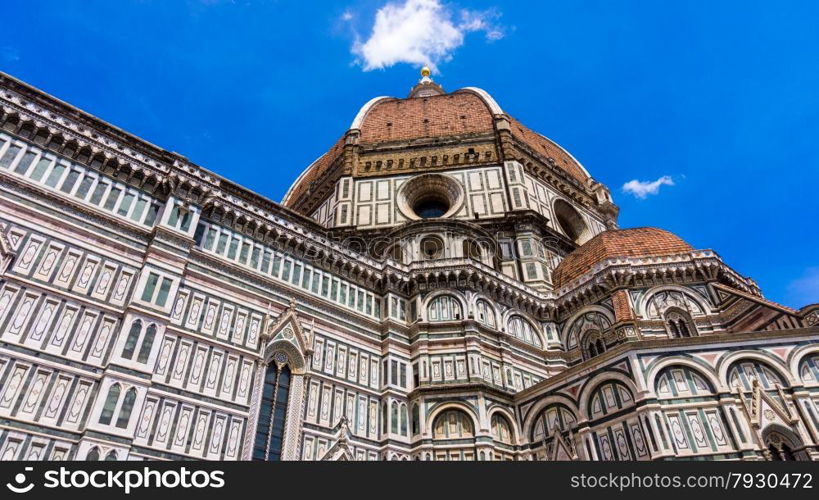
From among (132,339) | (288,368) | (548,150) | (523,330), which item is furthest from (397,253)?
(548,150)

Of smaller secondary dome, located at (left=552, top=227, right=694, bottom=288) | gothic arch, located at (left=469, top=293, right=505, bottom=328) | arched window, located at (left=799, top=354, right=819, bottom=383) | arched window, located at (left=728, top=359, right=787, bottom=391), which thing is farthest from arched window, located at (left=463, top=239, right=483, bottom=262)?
arched window, located at (left=799, top=354, right=819, bottom=383)

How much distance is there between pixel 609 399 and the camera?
20.0 m

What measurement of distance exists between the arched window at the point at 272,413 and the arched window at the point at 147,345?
441 cm

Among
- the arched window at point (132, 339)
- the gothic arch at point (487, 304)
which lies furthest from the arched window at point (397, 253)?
the arched window at point (132, 339)

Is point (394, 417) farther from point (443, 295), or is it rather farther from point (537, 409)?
point (443, 295)

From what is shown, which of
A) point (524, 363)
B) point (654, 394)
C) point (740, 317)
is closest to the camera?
point (654, 394)

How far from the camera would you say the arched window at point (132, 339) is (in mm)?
16658

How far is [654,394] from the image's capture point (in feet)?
60.9

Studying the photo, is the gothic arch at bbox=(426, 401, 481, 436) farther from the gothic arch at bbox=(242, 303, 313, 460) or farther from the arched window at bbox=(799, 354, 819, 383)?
the arched window at bbox=(799, 354, 819, 383)

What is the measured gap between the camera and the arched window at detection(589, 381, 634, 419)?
1936 cm

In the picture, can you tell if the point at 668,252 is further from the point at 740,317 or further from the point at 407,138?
the point at 407,138

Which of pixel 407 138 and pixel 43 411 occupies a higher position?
pixel 407 138

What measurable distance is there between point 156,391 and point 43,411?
3.00 metres
